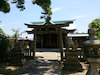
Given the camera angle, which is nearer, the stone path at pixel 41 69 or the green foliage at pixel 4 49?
the stone path at pixel 41 69

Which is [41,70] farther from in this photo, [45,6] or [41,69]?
[45,6]

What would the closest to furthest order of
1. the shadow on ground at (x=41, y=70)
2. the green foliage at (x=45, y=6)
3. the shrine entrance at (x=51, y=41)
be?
the shadow on ground at (x=41, y=70) < the green foliage at (x=45, y=6) < the shrine entrance at (x=51, y=41)

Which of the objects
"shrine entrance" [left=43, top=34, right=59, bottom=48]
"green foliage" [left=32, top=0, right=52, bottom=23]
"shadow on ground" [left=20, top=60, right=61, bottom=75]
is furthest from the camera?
"shrine entrance" [left=43, top=34, right=59, bottom=48]

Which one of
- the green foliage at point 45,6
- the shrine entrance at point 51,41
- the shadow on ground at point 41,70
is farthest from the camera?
the shrine entrance at point 51,41

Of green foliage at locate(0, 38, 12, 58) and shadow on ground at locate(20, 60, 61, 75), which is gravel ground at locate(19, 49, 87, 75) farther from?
green foliage at locate(0, 38, 12, 58)

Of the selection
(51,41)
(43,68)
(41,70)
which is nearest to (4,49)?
(43,68)

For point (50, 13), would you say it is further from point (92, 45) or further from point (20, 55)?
point (92, 45)

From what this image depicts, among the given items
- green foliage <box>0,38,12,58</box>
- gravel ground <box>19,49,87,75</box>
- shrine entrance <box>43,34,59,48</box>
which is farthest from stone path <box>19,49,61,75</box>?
shrine entrance <box>43,34,59,48</box>

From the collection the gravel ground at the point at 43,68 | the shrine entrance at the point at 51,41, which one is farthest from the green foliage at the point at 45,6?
the shrine entrance at the point at 51,41

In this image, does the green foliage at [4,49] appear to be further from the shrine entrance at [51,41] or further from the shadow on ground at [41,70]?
the shrine entrance at [51,41]

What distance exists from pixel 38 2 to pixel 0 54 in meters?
6.26

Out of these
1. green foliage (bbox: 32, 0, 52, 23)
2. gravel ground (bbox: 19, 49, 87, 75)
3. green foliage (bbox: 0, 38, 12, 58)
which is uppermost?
green foliage (bbox: 32, 0, 52, 23)

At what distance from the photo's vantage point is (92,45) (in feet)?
11.7

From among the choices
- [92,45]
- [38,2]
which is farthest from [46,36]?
[92,45]
